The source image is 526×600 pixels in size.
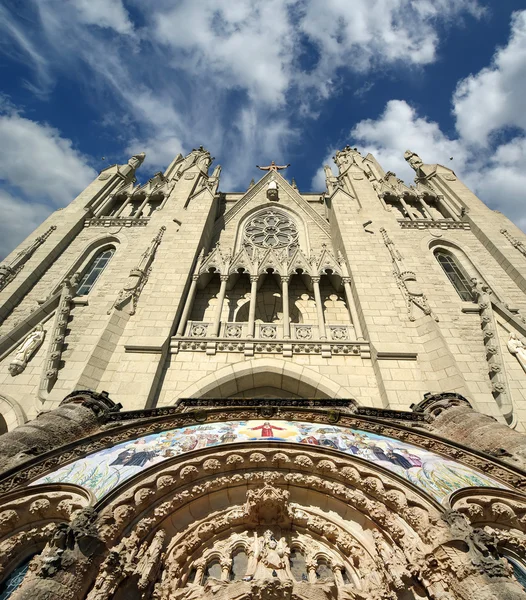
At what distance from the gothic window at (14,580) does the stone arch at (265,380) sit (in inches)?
205

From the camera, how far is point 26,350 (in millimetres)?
10562

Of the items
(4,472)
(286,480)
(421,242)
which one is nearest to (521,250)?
(421,242)

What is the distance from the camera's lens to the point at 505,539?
4582 mm

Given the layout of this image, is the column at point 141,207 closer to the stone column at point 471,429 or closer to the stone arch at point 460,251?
the stone arch at point 460,251

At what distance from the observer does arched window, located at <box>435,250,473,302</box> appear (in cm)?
1353

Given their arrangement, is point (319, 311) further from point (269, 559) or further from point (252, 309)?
point (269, 559)

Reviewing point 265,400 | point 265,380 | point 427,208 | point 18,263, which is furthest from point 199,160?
point 265,400

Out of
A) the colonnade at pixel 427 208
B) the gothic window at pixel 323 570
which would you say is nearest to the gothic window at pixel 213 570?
the gothic window at pixel 323 570

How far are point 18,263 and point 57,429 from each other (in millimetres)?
10404

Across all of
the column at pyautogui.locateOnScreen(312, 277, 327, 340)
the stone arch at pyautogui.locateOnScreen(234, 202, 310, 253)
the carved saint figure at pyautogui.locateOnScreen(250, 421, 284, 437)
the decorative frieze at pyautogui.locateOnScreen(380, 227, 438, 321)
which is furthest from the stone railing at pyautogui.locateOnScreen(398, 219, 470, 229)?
the carved saint figure at pyautogui.locateOnScreen(250, 421, 284, 437)

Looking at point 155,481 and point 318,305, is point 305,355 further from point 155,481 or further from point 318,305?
point 155,481

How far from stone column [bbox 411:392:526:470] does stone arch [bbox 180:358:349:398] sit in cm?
263

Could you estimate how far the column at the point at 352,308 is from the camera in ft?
37.3

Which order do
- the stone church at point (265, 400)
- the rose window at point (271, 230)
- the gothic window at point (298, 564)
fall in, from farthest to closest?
1. the rose window at point (271, 230)
2. the gothic window at point (298, 564)
3. the stone church at point (265, 400)
